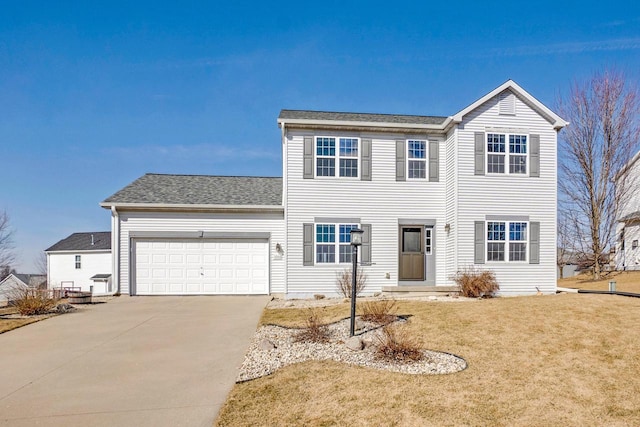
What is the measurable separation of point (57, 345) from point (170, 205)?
8.24 m

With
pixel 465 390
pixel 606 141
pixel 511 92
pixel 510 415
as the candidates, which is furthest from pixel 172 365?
pixel 606 141

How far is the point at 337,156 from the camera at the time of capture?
16500 millimetres

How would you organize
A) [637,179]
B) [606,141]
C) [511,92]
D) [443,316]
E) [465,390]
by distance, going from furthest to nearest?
[637,179] < [606,141] < [511,92] < [443,316] < [465,390]

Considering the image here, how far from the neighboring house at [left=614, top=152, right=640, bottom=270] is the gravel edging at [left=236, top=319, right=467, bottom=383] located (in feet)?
68.5

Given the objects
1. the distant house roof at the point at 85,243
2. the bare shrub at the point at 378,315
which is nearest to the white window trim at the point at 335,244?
the bare shrub at the point at 378,315

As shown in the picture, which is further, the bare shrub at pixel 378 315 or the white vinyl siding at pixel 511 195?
the white vinyl siding at pixel 511 195

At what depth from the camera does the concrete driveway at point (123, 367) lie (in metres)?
5.80

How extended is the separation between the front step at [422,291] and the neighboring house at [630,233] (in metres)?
14.0

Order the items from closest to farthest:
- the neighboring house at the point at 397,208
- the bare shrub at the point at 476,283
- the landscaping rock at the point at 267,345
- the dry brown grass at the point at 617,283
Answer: the landscaping rock at the point at 267,345
the bare shrub at the point at 476,283
the neighboring house at the point at 397,208
the dry brown grass at the point at 617,283

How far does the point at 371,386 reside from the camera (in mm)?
6367

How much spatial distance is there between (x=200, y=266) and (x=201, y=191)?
3.14m

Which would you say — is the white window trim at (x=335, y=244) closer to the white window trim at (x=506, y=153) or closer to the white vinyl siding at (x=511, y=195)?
the white vinyl siding at (x=511, y=195)

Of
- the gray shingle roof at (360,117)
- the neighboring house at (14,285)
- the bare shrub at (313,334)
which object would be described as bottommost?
the neighboring house at (14,285)

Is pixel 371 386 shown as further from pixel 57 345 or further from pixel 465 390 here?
pixel 57 345
